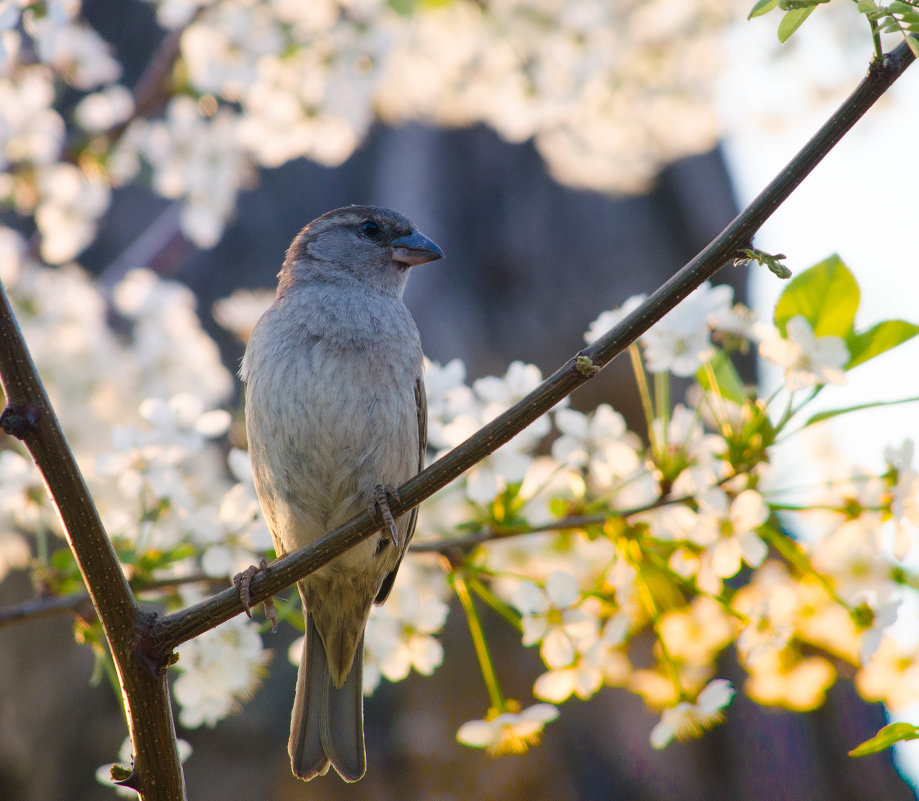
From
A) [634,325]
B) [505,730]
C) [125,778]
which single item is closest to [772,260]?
[634,325]

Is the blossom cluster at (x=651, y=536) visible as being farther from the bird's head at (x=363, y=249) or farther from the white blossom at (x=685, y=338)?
the bird's head at (x=363, y=249)

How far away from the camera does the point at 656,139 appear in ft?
16.9

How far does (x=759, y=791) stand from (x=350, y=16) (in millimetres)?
3927

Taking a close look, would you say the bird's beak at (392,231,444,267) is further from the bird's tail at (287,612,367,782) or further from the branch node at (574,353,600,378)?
the branch node at (574,353,600,378)

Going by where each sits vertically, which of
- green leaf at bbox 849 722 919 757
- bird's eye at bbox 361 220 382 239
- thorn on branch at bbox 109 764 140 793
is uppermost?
bird's eye at bbox 361 220 382 239

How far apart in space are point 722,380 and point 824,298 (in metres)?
0.31

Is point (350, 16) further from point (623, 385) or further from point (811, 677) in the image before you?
point (811, 677)

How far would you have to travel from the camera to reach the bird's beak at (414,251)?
10.8ft

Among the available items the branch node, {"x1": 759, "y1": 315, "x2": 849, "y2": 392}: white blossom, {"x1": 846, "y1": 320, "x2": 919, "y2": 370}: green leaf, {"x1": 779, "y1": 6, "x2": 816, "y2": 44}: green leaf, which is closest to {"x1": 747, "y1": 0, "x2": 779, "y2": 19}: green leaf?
{"x1": 779, "y1": 6, "x2": 816, "y2": 44}: green leaf

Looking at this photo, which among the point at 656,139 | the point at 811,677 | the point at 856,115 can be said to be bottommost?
the point at 811,677

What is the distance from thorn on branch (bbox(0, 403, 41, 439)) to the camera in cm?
150

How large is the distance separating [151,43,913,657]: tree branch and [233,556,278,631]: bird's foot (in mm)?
15

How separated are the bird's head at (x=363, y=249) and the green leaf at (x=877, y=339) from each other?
1.58 meters

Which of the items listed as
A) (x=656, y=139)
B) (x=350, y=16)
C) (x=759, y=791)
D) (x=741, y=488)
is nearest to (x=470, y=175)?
(x=656, y=139)
